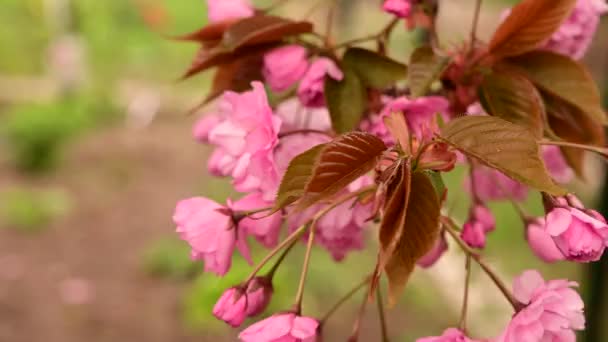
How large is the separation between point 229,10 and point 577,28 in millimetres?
259

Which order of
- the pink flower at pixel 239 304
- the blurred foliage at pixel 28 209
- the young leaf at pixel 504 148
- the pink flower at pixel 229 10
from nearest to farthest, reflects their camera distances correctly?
the young leaf at pixel 504 148 < the pink flower at pixel 239 304 < the pink flower at pixel 229 10 < the blurred foliage at pixel 28 209

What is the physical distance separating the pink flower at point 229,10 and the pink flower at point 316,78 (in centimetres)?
8

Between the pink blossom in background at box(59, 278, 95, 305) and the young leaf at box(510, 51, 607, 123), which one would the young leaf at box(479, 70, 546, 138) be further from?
the pink blossom in background at box(59, 278, 95, 305)

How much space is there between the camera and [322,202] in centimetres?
44

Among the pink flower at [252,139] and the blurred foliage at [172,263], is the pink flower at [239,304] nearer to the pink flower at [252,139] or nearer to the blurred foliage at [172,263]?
the pink flower at [252,139]

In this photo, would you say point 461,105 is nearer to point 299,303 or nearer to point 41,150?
point 299,303

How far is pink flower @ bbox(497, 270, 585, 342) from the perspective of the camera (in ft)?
1.35

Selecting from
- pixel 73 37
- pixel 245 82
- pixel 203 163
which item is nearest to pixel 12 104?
pixel 73 37

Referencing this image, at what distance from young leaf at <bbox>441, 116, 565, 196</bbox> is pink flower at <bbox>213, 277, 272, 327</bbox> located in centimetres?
16

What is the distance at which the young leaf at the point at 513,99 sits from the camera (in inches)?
18.5

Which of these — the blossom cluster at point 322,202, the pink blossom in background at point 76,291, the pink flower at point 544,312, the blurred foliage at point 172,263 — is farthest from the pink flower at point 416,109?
the pink blossom in background at point 76,291

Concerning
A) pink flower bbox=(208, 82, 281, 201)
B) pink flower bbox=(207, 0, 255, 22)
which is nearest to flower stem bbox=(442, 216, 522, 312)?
pink flower bbox=(208, 82, 281, 201)

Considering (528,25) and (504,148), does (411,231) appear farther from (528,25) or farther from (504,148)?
(528,25)

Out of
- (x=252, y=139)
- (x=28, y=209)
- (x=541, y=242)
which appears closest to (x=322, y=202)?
(x=252, y=139)
